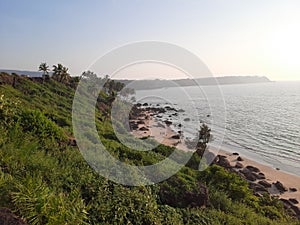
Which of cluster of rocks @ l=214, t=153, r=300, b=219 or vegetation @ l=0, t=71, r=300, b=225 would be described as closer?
vegetation @ l=0, t=71, r=300, b=225

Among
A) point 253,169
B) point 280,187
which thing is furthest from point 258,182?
point 253,169

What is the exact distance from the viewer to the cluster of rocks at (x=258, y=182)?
21192 mm

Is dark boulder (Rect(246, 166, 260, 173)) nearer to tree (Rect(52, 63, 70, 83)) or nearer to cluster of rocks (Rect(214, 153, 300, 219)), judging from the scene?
cluster of rocks (Rect(214, 153, 300, 219))

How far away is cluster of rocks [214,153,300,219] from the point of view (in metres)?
21.2

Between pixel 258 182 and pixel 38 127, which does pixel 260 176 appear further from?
pixel 38 127

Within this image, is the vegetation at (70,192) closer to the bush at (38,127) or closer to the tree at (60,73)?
the bush at (38,127)

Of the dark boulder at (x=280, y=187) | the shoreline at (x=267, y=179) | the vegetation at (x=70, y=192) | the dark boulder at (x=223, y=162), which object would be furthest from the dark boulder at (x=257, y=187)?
the vegetation at (x=70, y=192)

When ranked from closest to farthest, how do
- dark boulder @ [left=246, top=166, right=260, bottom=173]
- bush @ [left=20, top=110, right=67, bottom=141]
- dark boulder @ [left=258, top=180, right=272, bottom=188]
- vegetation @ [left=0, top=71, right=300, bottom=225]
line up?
vegetation @ [left=0, top=71, right=300, bottom=225] → bush @ [left=20, top=110, right=67, bottom=141] → dark boulder @ [left=258, top=180, right=272, bottom=188] → dark boulder @ [left=246, top=166, right=260, bottom=173]

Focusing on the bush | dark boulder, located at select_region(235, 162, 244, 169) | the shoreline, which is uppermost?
the bush

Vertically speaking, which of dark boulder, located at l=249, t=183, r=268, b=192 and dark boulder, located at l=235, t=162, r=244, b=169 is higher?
dark boulder, located at l=235, t=162, r=244, b=169

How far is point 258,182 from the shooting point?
2611 cm

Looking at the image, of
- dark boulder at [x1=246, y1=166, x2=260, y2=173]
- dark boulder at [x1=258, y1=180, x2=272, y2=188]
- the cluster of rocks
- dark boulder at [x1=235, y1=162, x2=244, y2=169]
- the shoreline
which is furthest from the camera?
dark boulder at [x1=235, y1=162, x2=244, y2=169]

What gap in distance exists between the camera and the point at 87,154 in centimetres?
908

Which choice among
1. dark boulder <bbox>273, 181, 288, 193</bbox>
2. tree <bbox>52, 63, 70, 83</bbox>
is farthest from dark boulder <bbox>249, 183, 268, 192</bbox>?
tree <bbox>52, 63, 70, 83</bbox>
